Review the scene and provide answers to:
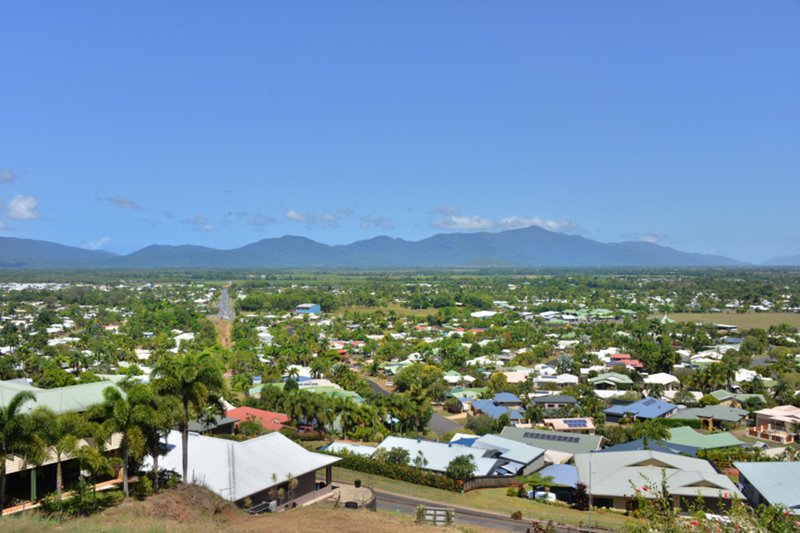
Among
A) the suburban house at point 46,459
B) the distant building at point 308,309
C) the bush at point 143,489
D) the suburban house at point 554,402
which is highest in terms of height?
the suburban house at point 46,459

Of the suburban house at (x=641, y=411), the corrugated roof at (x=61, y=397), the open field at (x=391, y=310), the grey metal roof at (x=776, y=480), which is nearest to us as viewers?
the corrugated roof at (x=61, y=397)

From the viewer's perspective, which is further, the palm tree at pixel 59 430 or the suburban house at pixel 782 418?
the suburban house at pixel 782 418

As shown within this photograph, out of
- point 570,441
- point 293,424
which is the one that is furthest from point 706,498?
point 293,424

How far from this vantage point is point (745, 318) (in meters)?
103

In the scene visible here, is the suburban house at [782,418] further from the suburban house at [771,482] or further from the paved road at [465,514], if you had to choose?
the paved road at [465,514]

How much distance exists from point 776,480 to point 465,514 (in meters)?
12.7

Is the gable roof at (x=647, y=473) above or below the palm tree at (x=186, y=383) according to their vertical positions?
below

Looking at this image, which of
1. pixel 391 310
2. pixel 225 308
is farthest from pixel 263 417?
pixel 225 308

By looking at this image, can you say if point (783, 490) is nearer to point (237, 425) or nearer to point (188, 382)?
point (188, 382)

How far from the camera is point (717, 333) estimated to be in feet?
263

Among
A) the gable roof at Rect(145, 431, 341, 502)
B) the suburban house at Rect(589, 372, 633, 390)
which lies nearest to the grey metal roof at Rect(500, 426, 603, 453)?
the gable roof at Rect(145, 431, 341, 502)

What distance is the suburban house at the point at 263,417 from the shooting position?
35500mm

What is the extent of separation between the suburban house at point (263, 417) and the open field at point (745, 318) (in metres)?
77.5

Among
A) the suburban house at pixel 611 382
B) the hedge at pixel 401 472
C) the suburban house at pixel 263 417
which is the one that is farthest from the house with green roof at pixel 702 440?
the suburban house at pixel 263 417
